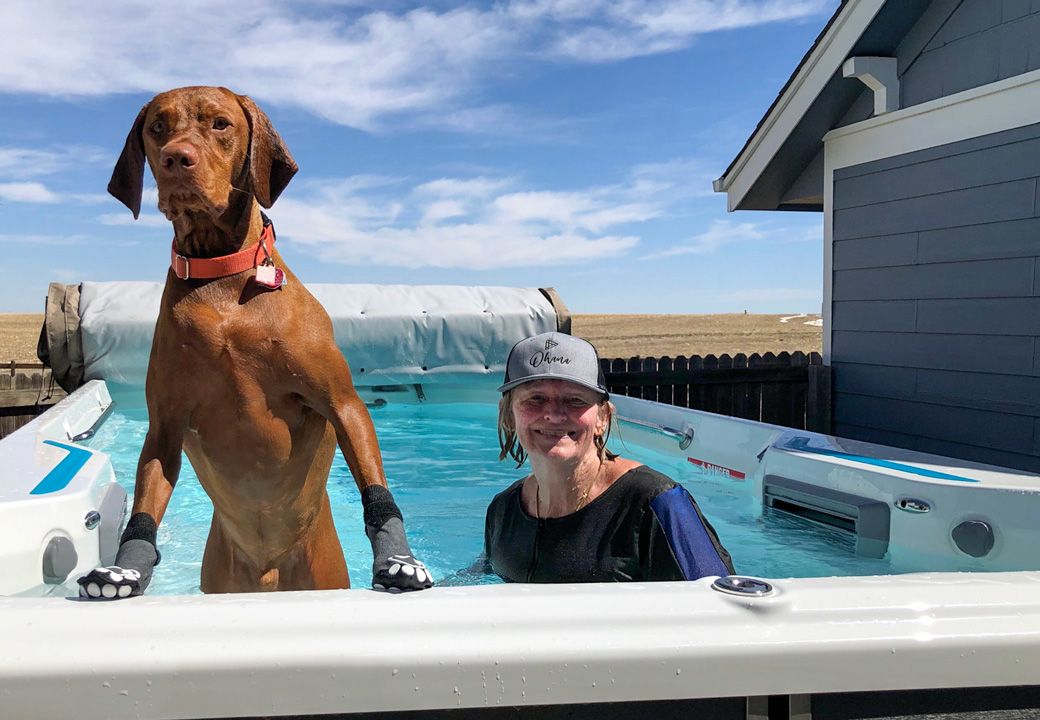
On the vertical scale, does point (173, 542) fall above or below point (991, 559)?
below

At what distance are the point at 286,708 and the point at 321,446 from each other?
3.03 feet

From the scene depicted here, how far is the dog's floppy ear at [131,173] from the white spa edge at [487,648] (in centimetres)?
109

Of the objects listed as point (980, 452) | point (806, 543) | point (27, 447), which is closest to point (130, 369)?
point (27, 447)

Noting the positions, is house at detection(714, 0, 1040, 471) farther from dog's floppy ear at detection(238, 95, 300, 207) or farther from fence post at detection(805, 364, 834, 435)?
dog's floppy ear at detection(238, 95, 300, 207)

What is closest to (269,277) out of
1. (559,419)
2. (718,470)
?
(559,419)

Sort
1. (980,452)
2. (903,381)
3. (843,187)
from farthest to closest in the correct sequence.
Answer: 1. (843,187)
2. (903,381)
3. (980,452)

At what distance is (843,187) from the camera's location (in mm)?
6793

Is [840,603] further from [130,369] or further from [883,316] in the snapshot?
[130,369]

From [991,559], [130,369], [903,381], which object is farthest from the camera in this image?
→ [130,369]

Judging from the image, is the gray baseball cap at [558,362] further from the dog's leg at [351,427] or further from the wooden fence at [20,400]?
the wooden fence at [20,400]

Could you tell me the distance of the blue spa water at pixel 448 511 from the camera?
13.5 feet

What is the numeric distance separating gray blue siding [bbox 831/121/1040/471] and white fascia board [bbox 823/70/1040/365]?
72 millimetres

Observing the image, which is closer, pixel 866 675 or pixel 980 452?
pixel 866 675

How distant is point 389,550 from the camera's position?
1.70 metres
